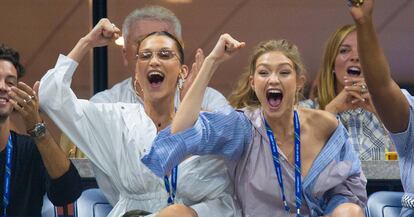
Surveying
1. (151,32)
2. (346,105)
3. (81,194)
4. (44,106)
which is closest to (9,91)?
(44,106)

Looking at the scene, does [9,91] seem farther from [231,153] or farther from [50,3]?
[50,3]

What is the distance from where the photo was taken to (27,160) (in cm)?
524

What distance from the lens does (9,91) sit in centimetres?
512

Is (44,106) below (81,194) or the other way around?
the other way around

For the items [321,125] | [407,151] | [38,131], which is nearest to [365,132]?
[321,125]

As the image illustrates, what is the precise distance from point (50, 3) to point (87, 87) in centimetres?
55

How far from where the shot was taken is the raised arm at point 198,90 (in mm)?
4883

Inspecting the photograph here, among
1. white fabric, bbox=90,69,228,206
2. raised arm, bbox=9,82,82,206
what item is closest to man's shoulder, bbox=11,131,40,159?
raised arm, bbox=9,82,82,206

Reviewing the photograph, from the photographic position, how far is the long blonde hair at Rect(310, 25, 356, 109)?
19.5 ft

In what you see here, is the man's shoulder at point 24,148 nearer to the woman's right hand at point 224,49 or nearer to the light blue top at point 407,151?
the woman's right hand at point 224,49

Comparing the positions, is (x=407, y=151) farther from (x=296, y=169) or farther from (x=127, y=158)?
(x=127, y=158)

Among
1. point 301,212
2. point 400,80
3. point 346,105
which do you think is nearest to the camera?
point 301,212

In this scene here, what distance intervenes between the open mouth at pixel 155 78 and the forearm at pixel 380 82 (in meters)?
1.02

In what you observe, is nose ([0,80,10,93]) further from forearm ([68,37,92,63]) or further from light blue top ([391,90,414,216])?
light blue top ([391,90,414,216])
